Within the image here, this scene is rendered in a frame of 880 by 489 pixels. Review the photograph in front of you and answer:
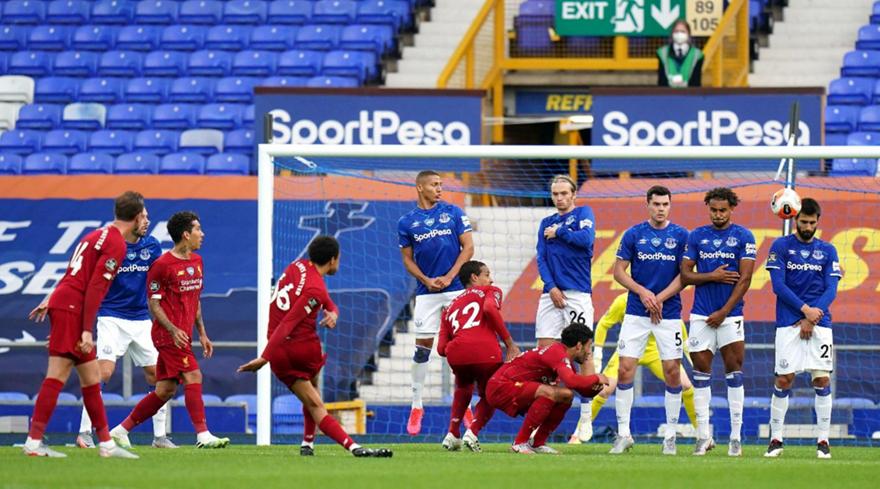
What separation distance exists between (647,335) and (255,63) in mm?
11634

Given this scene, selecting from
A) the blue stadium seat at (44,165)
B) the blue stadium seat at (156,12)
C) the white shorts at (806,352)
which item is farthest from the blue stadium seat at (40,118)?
the white shorts at (806,352)

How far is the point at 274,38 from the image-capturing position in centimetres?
2327

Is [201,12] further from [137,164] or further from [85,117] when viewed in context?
[137,164]

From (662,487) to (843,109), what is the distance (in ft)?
40.8

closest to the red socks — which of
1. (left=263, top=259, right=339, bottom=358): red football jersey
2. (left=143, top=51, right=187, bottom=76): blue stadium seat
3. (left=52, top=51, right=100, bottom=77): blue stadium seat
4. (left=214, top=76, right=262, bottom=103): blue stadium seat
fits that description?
(left=263, top=259, right=339, bottom=358): red football jersey

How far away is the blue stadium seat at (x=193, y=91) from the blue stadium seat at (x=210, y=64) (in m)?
0.27

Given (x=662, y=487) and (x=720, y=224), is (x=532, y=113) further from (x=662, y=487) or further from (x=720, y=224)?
(x=662, y=487)

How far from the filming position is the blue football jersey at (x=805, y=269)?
12.1 m

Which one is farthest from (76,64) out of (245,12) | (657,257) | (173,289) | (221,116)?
(657,257)

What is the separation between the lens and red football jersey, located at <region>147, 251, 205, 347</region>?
38.9 feet

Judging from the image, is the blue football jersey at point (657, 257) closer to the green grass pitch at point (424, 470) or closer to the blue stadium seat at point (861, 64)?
the green grass pitch at point (424, 470)

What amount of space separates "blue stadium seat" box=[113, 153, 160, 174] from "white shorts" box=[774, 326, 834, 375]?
11.2m

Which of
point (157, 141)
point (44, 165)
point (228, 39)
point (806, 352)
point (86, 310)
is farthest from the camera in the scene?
point (228, 39)

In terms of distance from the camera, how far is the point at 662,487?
9102 mm
